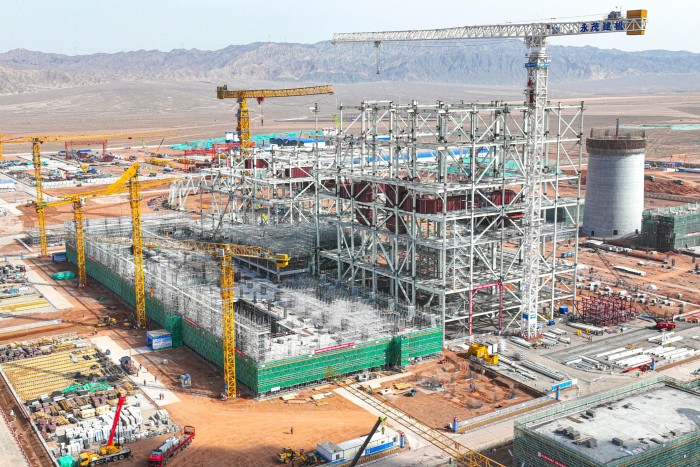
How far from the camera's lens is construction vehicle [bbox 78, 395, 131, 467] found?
41.3 meters

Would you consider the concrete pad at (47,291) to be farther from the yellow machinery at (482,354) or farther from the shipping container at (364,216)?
the yellow machinery at (482,354)

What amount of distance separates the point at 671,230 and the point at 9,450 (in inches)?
3040

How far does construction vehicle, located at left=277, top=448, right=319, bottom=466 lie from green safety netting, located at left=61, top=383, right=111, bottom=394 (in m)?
15.1

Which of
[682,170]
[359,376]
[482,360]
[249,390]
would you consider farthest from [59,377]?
[682,170]

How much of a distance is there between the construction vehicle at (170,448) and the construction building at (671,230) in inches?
2711

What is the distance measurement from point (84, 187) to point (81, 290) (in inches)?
2903

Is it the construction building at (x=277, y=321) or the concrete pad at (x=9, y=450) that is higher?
the construction building at (x=277, y=321)

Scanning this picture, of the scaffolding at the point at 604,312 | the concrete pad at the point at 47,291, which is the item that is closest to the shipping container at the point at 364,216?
the scaffolding at the point at 604,312

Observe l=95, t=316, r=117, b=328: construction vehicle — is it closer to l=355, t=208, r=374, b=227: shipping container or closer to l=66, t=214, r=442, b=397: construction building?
l=66, t=214, r=442, b=397: construction building

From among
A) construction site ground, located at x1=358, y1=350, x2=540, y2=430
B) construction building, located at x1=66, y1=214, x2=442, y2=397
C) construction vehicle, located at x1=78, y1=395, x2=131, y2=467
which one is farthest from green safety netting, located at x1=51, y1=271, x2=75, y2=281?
construction site ground, located at x1=358, y1=350, x2=540, y2=430

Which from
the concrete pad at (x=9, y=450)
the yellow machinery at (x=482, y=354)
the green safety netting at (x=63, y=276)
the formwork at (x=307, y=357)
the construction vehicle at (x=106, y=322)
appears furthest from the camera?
the green safety netting at (x=63, y=276)

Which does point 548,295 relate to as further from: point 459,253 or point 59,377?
point 59,377

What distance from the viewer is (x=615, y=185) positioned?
97.8 metres

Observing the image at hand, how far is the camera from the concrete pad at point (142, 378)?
50000mm
